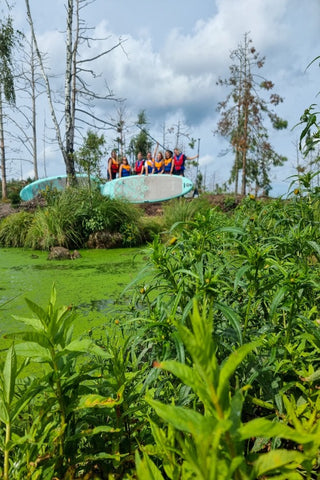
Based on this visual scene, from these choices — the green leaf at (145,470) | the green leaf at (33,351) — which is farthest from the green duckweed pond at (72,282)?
the green leaf at (145,470)

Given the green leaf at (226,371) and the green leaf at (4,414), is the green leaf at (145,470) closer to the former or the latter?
the green leaf at (226,371)

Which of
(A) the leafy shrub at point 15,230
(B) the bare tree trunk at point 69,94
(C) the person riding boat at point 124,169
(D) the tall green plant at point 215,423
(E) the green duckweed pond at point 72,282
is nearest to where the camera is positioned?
(D) the tall green plant at point 215,423

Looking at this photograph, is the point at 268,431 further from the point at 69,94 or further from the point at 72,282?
the point at 69,94

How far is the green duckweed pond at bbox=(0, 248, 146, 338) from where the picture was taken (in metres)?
2.78

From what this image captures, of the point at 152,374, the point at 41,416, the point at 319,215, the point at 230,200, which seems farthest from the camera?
the point at 230,200

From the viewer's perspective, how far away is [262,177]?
15367 mm

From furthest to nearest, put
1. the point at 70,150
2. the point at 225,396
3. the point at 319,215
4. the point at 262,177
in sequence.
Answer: the point at 262,177
the point at 70,150
the point at 319,215
the point at 225,396

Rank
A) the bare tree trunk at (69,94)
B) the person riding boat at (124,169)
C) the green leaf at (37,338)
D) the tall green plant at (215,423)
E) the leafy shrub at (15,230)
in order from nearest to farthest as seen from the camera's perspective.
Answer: the tall green plant at (215,423) < the green leaf at (37,338) < the leafy shrub at (15,230) < the bare tree trunk at (69,94) < the person riding boat at (124,169)

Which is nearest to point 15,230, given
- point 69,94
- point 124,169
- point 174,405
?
point 69,94

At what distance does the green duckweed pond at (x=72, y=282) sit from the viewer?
2782mm

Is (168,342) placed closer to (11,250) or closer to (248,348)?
(248,348)

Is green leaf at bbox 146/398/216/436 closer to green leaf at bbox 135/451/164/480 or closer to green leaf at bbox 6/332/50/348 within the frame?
green leaf at bbox 135/451/164/480

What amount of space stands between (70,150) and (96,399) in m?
10.4

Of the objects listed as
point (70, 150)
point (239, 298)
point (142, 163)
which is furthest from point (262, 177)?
point (239, 298)
